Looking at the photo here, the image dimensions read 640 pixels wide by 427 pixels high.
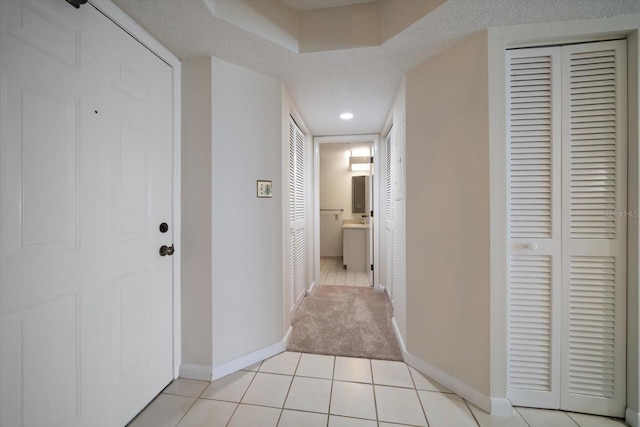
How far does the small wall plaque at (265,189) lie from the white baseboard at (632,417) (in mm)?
2446

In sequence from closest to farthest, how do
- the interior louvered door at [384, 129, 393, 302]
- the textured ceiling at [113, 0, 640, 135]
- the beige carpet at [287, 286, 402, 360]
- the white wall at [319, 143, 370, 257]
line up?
the textured ceiling at [113, 0, 640, 135] < the beige carpet at [287, 286, 402, 360] < the interior louvered door at [384, 129, 393, 302] < the white wall at [319, 143, 370, 257]

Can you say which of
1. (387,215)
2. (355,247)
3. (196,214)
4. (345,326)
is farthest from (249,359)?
(355,247)

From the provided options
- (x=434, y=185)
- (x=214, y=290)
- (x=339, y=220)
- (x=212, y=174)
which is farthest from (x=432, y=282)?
(x=339, y=220)

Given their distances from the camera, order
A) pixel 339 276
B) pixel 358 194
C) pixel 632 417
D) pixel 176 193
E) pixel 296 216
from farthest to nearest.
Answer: pixel 358 194 → pixel 339 276 → pixel 296 216 → pixel 176 193 → pixel 632 417

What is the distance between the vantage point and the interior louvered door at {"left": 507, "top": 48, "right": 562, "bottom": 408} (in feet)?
4.54

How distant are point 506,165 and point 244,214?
1.69m

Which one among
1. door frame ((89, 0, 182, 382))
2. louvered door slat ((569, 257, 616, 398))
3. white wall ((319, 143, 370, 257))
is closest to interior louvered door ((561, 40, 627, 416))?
louvered door slat ((569, 257, 616, 398))

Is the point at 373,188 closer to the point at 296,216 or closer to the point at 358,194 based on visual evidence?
the point at 296,216

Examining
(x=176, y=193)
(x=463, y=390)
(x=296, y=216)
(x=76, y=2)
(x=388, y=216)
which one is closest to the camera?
(x=76, y=2)

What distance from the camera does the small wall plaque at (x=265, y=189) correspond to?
6.09ft

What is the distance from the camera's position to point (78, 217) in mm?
1093

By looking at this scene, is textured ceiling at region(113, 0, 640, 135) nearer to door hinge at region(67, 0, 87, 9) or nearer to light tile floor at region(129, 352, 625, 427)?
door hinge at region(67, 0, 87, 9)

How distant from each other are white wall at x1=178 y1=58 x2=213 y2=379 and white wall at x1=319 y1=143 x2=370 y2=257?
3928 millimetres

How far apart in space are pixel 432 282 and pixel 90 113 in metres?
2.14
